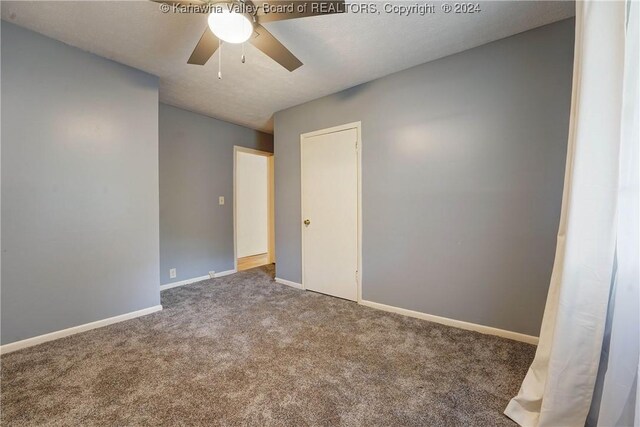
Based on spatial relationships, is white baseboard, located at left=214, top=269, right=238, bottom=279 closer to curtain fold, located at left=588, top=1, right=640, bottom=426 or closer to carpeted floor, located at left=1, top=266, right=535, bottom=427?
carpeted floor, located at left=1, top=266, right=535, bottom=427

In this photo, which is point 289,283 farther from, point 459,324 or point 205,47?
point 205,47

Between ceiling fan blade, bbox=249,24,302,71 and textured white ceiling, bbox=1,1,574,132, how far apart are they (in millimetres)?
276

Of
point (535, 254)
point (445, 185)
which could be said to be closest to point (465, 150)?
point (445, 185)

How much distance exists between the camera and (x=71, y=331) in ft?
7.17

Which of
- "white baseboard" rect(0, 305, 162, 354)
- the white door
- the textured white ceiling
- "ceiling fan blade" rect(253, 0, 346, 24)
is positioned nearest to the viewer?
"ceiling fan blade" rect(253, 0, 346, 24)

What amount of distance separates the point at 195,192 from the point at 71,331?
6.84ft

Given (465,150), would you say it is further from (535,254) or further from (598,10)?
(598,10)

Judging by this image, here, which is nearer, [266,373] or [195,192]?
[266,373]

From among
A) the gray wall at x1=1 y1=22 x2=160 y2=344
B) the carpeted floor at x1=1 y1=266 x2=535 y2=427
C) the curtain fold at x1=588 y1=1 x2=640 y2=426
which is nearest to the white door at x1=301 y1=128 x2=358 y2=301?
the carpeted floor at x1=1 y1=266 x2=535 y2=427

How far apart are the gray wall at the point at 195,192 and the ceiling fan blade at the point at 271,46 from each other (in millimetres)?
2381

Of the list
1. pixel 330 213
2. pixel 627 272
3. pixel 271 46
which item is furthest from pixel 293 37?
pixel 627 272

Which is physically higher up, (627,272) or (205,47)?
(205,47)

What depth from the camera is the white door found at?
9.82 ft

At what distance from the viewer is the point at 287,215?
3.65 m
